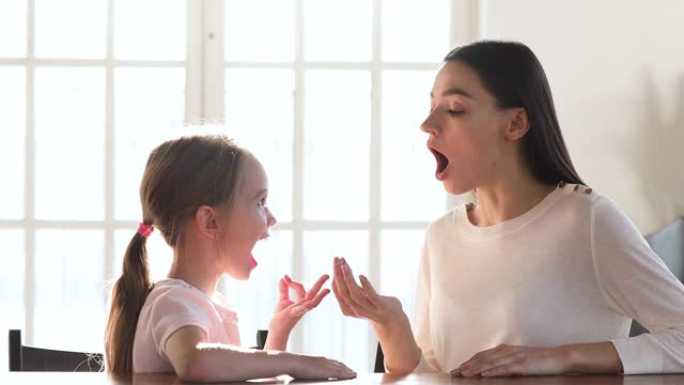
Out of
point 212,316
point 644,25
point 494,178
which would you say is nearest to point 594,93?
point 644,25

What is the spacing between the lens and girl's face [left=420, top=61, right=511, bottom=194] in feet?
6.75

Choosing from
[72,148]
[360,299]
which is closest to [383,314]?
[360,299]

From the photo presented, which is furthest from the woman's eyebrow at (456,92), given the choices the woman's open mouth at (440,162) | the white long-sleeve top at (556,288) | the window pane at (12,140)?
the window pane at (12,140)

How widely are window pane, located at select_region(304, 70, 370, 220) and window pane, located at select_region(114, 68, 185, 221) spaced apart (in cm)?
46

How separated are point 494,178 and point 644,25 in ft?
7.33

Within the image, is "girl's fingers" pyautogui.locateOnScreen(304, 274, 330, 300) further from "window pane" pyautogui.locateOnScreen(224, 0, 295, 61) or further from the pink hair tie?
"window pane" pyautogui.locateOnScreen(224, 0, 295, 61)

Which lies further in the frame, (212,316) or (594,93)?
(594,93)

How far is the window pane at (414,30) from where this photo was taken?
13.7ft

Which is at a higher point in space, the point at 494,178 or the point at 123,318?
the point at 494,178

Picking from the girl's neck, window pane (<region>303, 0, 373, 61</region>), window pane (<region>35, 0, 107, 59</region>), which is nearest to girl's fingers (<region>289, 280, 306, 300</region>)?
the girl's neck

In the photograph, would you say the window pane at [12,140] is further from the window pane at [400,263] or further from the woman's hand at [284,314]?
the woman's hand at [284,314]

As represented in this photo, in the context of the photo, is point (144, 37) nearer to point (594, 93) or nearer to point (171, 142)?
point (594, 93)

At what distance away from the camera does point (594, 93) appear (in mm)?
4117

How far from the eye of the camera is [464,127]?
206 cm
